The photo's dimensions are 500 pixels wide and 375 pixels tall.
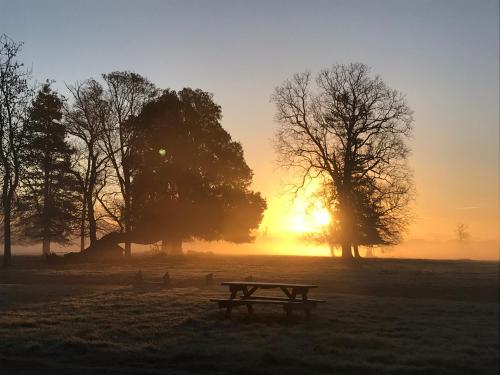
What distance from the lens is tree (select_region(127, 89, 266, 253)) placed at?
4647cm

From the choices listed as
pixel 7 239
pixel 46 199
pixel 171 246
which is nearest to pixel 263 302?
pixel 7 239

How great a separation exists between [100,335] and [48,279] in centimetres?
1638

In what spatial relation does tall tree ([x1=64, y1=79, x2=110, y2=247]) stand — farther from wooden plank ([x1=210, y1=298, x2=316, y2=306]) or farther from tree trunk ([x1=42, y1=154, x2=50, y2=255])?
wooden plank ([x1=210, y1=298, x2=316, y2=306])

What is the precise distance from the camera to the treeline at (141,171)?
46594mm

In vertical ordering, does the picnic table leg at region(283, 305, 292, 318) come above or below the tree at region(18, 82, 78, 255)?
below

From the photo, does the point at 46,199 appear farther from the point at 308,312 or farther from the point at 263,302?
the point at 308,312

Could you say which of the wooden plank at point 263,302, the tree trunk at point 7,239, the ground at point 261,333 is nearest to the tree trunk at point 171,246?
the tree trunk at point 7,239

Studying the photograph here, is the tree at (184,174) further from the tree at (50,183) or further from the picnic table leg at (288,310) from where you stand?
the picnic table leg at (288,310)

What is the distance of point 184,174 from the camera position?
152 ft

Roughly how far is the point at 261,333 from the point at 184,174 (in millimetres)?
34413

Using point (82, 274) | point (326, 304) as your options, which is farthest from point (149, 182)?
point (326, 304)

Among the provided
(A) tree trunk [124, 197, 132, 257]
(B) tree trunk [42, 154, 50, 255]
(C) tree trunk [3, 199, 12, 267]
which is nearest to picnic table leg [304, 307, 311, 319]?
(C) tree trunk [3, 199, 12, 267]

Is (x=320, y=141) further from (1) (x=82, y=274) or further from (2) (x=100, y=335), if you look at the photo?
(2) (x=100, y=335)

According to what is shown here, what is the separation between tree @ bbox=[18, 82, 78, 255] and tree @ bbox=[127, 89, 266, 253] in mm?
7673
